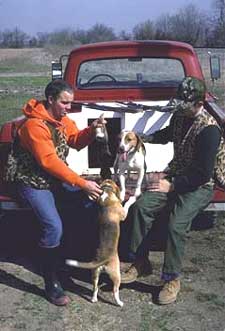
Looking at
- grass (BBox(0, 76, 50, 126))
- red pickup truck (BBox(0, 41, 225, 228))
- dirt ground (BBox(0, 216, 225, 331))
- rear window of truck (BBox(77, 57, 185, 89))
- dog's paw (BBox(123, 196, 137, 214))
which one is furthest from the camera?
grass (BBox(0, 76, 50, 126))

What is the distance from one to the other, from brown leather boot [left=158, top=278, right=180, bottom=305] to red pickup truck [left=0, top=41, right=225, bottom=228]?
31.0 inches

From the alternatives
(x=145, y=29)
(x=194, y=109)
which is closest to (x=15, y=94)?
(x=194, y=109)

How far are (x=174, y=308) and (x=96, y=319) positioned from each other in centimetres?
56

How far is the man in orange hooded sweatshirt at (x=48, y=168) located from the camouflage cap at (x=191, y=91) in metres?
0.80

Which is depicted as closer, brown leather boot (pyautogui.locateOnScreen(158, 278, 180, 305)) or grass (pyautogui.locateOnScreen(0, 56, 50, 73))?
brown leather boot (pyautogui.locateOnScreen(158, 278, 180, 305))

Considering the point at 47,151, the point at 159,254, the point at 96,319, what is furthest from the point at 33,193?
the point at 159,254

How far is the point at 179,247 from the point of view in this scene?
15.4 feet

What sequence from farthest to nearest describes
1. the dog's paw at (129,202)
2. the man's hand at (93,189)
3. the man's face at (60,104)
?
the dog's paw at (129,202) < the man's face at (60,104) < the man's hand at (93,189)

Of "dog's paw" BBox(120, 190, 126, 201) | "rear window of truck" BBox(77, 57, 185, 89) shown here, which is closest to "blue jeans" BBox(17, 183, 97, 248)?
"dog's paw" BBox(120, 190, 126, 201)

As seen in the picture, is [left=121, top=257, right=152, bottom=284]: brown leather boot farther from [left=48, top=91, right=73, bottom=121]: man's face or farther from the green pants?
[left=48, top=91, right=73, bottom=121]: man's face

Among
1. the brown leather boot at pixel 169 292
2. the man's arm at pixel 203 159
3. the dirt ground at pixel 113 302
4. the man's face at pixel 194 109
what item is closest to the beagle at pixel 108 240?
the dirt ground at pixel 113 302

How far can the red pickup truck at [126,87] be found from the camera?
19.5ft

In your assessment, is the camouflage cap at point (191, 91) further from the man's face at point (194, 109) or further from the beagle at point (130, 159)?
the beagle at point (130, 159)

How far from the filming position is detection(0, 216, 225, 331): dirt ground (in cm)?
438
